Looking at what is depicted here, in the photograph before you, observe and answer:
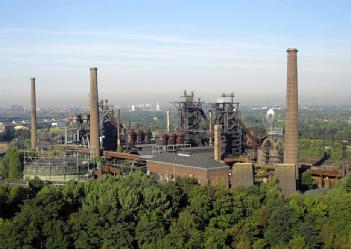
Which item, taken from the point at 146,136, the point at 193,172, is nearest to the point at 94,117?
the point at 146,136

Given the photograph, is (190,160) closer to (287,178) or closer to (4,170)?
(287,178)

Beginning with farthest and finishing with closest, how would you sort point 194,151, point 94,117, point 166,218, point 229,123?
point 94,117 → point 229,123 → point 194,151 → point 166,218

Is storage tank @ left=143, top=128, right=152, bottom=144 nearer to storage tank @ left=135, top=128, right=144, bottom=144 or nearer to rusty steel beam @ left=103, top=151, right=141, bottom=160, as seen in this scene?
storage tank @ left=135, top=128, right=144, bottom=144

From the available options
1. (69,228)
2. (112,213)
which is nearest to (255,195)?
(112,213)

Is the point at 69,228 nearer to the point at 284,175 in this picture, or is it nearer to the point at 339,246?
the point at 339,246

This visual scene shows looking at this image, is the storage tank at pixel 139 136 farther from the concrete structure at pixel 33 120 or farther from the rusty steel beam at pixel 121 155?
the concrete structure at pixel 33 120

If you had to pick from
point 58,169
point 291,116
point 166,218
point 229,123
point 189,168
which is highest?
point 291,116

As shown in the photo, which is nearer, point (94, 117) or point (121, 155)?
point (121, 155)
